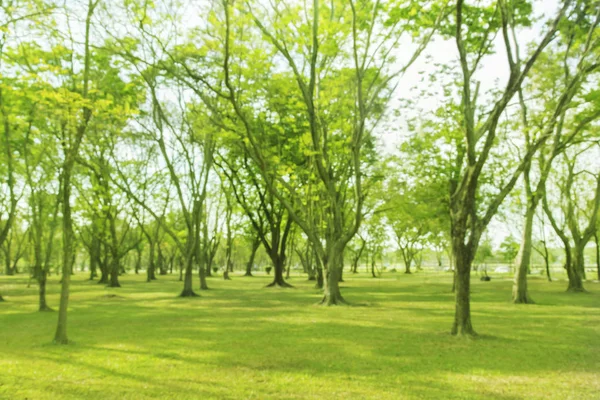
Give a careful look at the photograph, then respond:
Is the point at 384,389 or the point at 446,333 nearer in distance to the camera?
the point at 384,389

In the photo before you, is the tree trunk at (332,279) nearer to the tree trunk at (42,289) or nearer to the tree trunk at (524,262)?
the tree trunk at (524,262)

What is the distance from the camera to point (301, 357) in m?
9.13

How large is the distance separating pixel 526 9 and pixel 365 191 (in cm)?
1639

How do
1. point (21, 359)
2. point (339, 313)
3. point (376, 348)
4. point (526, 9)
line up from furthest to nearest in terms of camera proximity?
point (339, 313) < point (526, 9) < point (376, 348) < point (21, 359)

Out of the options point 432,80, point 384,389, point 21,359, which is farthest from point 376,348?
point 432,80

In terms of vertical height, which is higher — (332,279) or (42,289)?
(332,279)

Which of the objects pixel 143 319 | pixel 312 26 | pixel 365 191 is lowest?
pixel 143 319

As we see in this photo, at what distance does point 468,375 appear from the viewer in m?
7.77

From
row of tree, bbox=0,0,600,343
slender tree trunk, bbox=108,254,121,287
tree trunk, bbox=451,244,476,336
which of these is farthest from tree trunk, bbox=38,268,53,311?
slender tree trunk, bbox=108,254,121,287

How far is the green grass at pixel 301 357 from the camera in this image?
6.87 metres

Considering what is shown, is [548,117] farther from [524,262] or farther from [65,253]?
[65,253]

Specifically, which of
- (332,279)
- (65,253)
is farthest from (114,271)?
(65,253)

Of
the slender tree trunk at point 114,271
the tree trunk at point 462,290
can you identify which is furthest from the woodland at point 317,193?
the slender tree trunk at point 114,271

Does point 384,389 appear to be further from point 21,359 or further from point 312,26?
point 312,26
